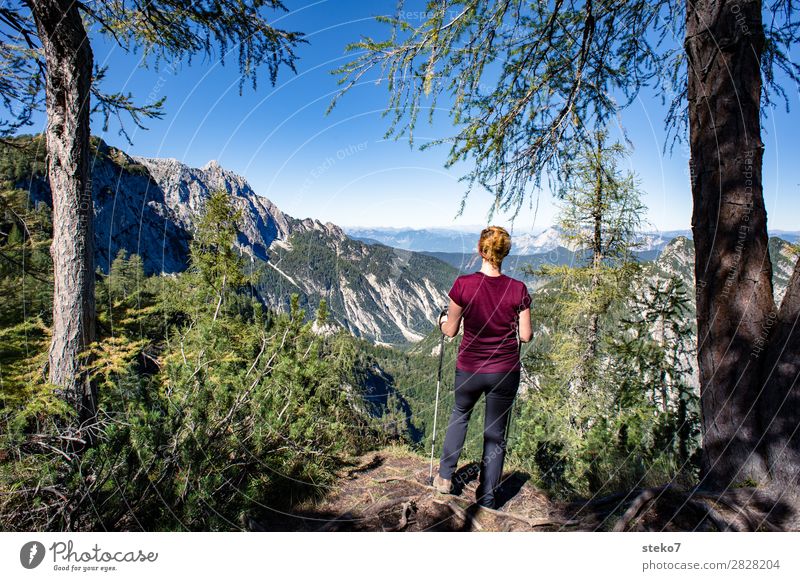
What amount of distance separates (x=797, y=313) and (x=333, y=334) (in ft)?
13.6

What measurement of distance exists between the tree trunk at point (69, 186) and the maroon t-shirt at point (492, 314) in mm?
3204

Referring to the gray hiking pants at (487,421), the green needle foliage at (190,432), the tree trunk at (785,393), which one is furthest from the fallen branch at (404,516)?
the tree trunk at (785,393)

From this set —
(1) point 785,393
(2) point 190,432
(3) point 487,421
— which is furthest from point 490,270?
(2) point 190,432

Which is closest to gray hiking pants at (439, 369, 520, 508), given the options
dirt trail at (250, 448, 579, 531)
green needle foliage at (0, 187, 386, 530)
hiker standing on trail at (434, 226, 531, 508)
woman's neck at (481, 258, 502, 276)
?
hiker standing on trail at (434, 226, 531, 508)

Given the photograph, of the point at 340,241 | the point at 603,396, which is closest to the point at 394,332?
the point at 340,241

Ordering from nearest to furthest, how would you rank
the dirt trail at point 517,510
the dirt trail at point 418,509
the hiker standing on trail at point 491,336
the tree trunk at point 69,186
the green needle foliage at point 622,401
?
the dirt trail at point 517,510, the dirt trail at point 418,509, the hiker standing on trail at point 491,336, the tree trunk at point 69,186, the green needle foliage at point 622,401

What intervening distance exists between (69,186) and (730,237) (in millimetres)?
5140

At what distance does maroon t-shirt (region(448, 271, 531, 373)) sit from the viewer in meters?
2.63

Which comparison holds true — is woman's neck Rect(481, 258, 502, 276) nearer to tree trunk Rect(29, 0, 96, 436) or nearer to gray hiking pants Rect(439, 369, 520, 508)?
gray hiking pants Rect(439, 369, 520, 508)

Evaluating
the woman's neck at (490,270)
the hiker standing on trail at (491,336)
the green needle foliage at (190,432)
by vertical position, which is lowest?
the green needle foliage at (190,432)

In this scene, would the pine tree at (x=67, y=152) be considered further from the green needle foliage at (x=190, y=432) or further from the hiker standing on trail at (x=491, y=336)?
the hiker standing on trail at (x=491, y=336)

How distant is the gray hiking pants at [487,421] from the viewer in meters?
2.64

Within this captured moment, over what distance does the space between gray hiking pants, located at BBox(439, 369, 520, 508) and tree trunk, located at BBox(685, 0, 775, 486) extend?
1393 mm
